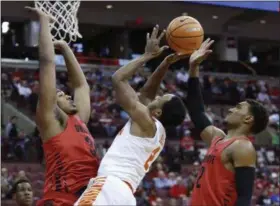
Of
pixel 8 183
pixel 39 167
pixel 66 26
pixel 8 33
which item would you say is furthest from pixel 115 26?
pixel 66 26

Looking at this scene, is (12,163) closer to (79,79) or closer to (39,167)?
(39,167)

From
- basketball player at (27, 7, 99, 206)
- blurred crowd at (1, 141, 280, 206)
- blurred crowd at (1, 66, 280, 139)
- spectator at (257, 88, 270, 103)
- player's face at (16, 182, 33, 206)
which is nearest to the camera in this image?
basketball player at (27, 7, 99, 206)

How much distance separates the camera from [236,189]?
4.09 meters

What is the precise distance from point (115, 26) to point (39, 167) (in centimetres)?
994

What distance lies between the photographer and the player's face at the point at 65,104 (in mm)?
4402

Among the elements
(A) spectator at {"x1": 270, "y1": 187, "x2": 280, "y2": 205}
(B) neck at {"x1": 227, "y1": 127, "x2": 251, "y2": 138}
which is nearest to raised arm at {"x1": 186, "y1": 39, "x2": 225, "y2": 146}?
(B) neck at {"x1": 227, "y1": 127, "x2": 251, "y2": 138}

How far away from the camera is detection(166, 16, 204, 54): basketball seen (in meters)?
4.73

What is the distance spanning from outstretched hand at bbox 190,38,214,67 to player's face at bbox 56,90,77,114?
0.89 meters

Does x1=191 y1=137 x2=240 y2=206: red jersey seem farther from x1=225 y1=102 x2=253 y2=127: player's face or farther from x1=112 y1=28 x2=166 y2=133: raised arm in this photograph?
x1=112 y1=28 x2=166 y2=133: raised arm

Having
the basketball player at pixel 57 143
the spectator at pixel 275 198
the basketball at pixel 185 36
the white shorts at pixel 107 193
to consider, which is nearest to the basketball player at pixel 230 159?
the basketball at pixel 185 36

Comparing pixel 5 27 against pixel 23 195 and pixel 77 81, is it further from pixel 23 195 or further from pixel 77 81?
pixel 77 81

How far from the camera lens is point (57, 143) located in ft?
13.8

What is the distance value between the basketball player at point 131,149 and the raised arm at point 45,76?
17.2 inches

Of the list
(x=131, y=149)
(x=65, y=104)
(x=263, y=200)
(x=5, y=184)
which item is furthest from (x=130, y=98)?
(x=263, y=200)
